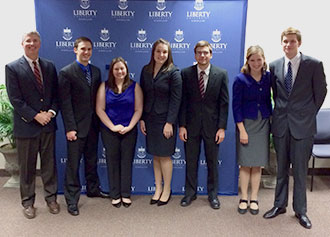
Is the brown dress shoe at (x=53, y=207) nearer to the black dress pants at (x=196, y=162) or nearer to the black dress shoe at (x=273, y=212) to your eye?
the black dress pants at (x=196, y=162)

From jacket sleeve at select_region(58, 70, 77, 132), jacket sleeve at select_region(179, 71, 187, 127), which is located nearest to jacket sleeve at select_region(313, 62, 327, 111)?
jacket sleeve at select_region(179, 71, 187, 127)

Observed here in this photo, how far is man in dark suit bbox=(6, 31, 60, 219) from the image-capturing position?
286 centimetres

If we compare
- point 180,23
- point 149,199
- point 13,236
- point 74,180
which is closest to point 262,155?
point 149,199

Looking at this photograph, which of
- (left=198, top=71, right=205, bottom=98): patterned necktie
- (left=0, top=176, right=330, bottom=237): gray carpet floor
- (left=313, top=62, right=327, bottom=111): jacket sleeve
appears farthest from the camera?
(left=198, top=71, right=205, bottom=98): patterned necktie

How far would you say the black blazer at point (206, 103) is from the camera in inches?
122

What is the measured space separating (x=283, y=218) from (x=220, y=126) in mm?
1009

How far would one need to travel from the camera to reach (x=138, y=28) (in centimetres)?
338

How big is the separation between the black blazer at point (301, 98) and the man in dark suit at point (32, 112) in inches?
76.2

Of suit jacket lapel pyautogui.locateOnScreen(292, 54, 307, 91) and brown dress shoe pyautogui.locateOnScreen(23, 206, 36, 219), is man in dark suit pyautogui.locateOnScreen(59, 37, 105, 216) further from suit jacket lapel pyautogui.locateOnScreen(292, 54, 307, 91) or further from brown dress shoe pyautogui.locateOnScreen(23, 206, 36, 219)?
suit jacket lapel pyautogui.locateOnScreen(292, 54, 307, 91)

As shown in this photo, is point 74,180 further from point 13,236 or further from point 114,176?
point 13,236

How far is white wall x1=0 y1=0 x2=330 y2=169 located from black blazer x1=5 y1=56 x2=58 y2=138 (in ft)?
4.21

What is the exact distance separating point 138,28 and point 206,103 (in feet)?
3.31

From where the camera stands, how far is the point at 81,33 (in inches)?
133

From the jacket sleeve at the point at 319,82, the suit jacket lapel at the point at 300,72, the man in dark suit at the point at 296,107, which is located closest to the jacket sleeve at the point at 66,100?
the man in dark suit at the point at 296,107
